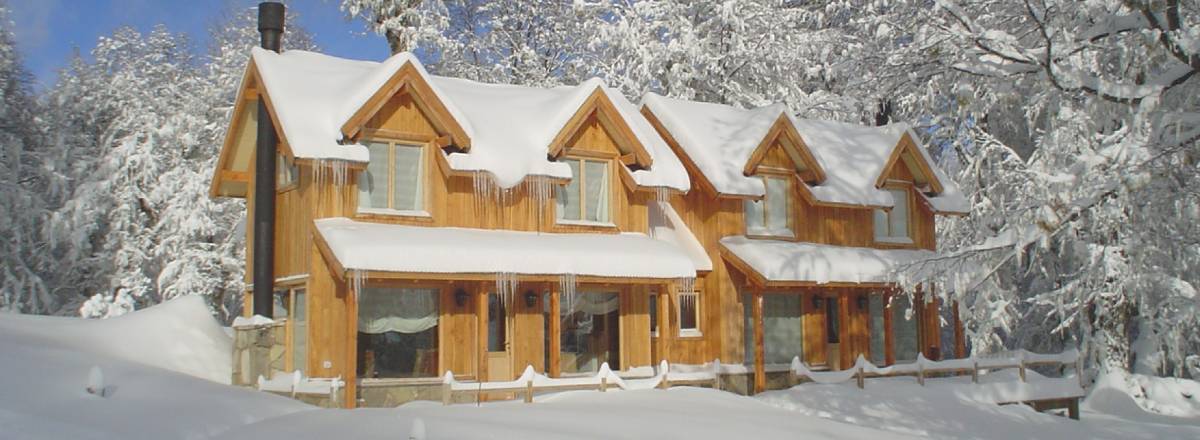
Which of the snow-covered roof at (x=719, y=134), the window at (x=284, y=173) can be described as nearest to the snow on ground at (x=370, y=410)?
the window at (x=284, y=173)

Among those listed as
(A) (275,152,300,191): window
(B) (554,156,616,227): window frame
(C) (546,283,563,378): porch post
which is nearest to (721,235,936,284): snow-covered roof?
(B) (554,156,616,227): window frame

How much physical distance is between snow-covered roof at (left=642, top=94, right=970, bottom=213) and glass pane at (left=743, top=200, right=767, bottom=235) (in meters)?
0.67

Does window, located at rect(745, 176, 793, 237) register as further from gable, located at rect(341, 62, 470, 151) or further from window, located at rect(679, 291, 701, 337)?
gable, located at rect(341, 62, 470, 151)

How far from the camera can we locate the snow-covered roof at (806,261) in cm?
2114

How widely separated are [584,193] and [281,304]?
5.91 metres

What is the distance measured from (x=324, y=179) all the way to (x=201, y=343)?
4.25m

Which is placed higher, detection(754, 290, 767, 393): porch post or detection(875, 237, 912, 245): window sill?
detection(875, 237, 912, 245): window sill

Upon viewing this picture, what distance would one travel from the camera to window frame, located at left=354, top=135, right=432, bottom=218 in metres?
18.3

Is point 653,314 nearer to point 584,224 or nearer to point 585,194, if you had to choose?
point 584,224

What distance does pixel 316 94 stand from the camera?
60.6 feet

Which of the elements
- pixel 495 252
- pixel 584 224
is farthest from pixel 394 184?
pixel 584 224

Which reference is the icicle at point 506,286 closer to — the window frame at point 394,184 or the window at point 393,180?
the window frame at point 394,184

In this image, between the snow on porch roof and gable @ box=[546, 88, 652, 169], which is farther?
gable @ box=[546, 88, 652, 169]

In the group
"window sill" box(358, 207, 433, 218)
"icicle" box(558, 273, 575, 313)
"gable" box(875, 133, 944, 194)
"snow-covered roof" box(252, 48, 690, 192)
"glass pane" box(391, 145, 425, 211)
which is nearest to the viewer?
"snow-covered roof" box(252, 48, 690, 192)
